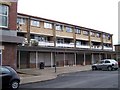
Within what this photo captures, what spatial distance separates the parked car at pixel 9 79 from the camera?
A: 16673 mm

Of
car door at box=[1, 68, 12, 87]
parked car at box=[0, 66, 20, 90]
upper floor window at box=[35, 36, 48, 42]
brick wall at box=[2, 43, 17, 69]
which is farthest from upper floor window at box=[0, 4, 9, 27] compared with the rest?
upper floor window at box=[35, 36, 48, 42]

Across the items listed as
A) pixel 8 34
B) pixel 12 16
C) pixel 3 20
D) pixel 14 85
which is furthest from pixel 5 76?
pixel 12 16

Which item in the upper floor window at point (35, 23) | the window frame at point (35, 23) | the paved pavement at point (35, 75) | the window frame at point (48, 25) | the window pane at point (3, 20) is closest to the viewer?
the paved pavement at point (35, 75)

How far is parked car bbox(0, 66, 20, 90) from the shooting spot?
16673 millimetres

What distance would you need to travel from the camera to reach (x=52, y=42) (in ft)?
170

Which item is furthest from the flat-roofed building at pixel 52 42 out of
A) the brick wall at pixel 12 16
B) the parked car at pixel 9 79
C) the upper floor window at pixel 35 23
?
the parked car at pixel 9 79

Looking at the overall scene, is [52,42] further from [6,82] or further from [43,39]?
[6,82]

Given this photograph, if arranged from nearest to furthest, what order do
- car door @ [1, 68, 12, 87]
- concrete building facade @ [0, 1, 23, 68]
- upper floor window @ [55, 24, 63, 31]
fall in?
car door @ [1, 68, 12, 87] < concrete building facade @ [0, 1, 23, 68] < upper floor window @ [55, 24, 63, 31]

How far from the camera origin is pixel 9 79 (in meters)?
17.0

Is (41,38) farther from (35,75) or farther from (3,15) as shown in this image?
(3,15)

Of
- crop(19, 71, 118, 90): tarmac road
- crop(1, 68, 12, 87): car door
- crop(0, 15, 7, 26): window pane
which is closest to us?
crop(1, 68, 12, 87): car door

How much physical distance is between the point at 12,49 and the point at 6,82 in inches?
392

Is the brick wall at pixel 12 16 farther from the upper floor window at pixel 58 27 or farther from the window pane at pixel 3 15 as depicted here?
the upper floor window at pixel 58 27

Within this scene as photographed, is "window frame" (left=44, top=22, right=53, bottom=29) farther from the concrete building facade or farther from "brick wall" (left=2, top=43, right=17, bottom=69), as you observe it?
"brick wall" (left=2, top=43, right=17, bottom=69)
